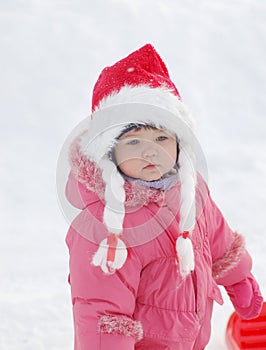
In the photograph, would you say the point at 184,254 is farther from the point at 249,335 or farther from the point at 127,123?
the point at 249,335

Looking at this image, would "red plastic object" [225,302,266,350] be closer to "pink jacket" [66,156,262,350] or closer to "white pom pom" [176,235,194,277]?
"pink jacket" [66,156,262,350]

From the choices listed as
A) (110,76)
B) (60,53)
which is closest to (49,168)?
(60,53)

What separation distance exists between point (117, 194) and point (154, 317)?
0.29 metres

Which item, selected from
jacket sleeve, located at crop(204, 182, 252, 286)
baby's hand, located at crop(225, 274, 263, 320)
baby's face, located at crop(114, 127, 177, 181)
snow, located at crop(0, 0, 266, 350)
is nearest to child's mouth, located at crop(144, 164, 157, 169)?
baby's face, located at crop(114, 127, 177, 181)

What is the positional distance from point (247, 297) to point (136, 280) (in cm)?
45

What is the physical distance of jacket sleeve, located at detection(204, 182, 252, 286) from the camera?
1.83 meters

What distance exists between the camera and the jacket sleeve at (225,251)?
183cm

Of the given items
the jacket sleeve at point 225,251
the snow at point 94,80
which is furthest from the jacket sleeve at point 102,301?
the snow at point 94,80

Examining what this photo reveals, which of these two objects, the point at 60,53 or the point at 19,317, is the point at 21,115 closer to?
the point at 60,53

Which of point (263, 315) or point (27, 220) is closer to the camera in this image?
point (263, 315)

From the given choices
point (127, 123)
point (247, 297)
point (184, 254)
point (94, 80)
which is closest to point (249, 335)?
point (247, 297)

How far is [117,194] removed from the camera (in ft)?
5.12

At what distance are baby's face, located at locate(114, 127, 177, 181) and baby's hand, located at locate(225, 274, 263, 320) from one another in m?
0.49

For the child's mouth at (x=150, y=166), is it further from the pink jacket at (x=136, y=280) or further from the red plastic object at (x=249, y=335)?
the red plastic object at (x=249, y=335)
